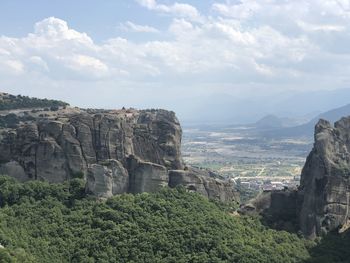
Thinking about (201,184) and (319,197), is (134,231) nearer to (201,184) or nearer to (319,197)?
(201,184)

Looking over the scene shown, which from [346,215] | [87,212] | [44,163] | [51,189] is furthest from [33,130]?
[346,215]

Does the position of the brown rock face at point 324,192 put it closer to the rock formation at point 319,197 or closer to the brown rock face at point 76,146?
the rock formation at point 319,197

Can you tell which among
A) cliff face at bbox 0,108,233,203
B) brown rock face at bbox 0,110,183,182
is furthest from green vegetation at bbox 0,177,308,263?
brown rock face at bbox 0,110,183,182

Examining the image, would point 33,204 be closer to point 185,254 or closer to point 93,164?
point 93,164

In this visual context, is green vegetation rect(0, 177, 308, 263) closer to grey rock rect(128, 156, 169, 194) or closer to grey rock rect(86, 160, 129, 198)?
grey rock rect(86, 160, 129, 198)

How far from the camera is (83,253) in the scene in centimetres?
4816

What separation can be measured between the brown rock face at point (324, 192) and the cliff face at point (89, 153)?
8364 mm

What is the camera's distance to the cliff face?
58.8 meters

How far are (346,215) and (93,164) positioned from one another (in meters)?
Result: 23.9

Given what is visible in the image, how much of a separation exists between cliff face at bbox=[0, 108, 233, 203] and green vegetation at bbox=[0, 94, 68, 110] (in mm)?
28221

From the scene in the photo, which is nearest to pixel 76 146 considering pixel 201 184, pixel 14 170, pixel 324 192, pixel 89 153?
pixel 89 153

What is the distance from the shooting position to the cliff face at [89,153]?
193ft

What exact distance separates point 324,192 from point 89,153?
72.4 ft

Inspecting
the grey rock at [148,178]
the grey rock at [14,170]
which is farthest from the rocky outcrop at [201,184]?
the grey rock at [14,170]
